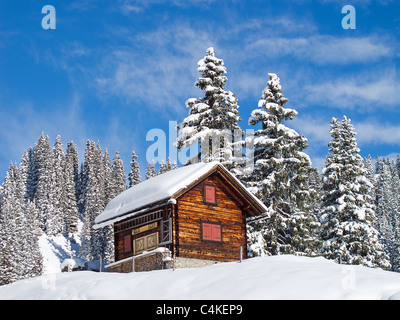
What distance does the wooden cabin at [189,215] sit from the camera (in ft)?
106

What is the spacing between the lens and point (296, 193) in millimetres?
38719

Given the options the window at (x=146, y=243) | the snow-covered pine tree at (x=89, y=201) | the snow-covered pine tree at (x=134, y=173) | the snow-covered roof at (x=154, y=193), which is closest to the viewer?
the snow-covered roof at (x=154, y=193)

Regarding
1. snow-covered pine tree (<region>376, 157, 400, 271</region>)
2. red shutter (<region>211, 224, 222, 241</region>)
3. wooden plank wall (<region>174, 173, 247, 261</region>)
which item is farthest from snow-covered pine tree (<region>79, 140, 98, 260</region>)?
red shutter (<region>211, 224, 222, 241</region>)

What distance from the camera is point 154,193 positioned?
33.3 metres

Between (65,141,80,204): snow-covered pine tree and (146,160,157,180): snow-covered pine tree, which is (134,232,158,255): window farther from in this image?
(65,141,80,204): snow-covered pine tree

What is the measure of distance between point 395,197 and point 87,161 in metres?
74.7

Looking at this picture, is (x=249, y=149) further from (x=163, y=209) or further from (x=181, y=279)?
(x=181, y=279)

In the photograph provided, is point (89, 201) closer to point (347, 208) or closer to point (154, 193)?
point (347, 208)

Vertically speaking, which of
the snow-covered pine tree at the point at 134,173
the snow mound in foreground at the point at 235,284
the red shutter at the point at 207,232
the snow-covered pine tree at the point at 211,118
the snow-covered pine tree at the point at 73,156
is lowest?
the snow mound in foreground at the point at 235,284

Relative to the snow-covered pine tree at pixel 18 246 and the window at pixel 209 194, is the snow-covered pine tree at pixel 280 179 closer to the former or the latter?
the window at pixel 209 194

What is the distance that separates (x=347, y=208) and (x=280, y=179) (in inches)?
207

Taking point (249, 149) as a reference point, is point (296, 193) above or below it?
below

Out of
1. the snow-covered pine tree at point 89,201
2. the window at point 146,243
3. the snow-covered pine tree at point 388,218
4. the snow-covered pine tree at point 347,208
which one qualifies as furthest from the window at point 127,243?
the snow-covered pine tree at point 89,201
